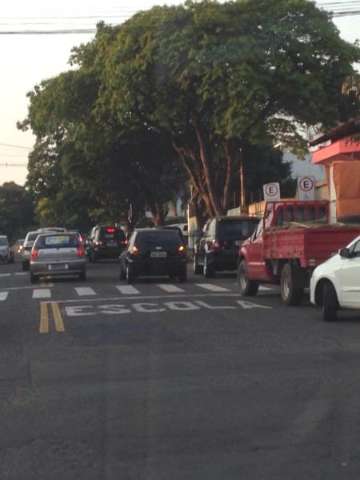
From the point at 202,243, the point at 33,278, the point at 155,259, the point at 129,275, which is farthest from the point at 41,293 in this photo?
the point at 202,243

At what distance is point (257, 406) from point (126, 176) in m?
45.6

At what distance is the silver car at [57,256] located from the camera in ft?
98.3

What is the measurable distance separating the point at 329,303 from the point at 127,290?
375 inches

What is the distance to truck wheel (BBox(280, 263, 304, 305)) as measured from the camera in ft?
62.3

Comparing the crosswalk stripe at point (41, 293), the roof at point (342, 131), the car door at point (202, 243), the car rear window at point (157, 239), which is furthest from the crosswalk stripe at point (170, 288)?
the roof at point (342, 131)

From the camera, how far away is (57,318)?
57.9 feet

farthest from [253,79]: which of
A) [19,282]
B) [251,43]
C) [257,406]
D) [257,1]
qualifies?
[257,406]

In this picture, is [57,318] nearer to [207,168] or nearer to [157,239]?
[157,239]

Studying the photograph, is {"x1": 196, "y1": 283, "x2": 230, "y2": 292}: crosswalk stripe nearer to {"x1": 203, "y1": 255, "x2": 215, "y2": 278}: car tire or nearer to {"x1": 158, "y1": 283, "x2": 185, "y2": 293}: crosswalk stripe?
{"x1": 158, "y1": 283, "x2": 185, "y2": 293}: crosswalk stripe

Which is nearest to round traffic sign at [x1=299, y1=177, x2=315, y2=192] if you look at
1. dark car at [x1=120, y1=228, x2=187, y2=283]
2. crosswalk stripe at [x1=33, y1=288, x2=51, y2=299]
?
dark car at [x1=120, y1=228, x2=187, y2=283]

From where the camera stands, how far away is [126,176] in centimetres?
5441

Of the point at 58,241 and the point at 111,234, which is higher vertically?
the point at 111,234

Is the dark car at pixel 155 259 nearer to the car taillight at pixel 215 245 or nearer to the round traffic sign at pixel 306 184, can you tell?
the car taillight at pixel 215 245

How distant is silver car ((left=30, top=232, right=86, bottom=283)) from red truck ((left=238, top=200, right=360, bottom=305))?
8.71 metres
